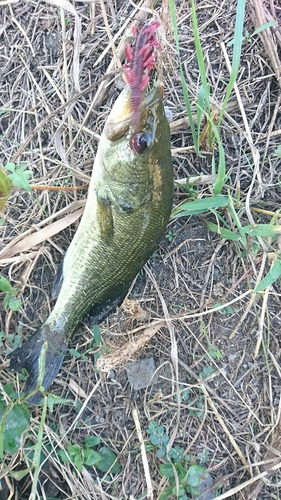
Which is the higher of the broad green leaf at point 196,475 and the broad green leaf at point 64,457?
the broad green leaf at point 64,457

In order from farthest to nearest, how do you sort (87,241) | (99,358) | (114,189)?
(99,358) → (87,241) → (114,189)

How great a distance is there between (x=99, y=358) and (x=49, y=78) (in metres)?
1.86

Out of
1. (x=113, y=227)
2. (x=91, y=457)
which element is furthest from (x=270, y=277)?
(x=91, y=457)

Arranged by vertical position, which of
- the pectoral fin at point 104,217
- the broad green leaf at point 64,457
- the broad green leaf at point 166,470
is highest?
the pectoral fin at point 104,217

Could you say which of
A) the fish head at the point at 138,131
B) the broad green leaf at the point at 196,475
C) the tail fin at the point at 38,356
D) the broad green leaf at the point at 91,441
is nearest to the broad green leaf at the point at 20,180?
the fish head at the point at 138,131

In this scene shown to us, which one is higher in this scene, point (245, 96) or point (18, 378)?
point (245, 96)

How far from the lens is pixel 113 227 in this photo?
7.80 feet

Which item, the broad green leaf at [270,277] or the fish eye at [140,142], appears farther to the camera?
the broad green leaf at [270,277]

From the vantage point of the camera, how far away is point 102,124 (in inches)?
109

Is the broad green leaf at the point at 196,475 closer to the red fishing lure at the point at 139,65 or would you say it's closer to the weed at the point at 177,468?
the weed at the point at 177,468

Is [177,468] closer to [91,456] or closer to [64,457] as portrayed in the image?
[91,456]

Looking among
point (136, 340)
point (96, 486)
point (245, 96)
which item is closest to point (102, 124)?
point (245, 96)

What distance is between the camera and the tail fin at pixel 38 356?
2559 mm

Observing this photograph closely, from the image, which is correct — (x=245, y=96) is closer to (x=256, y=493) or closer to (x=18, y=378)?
(x=18, y=378)
